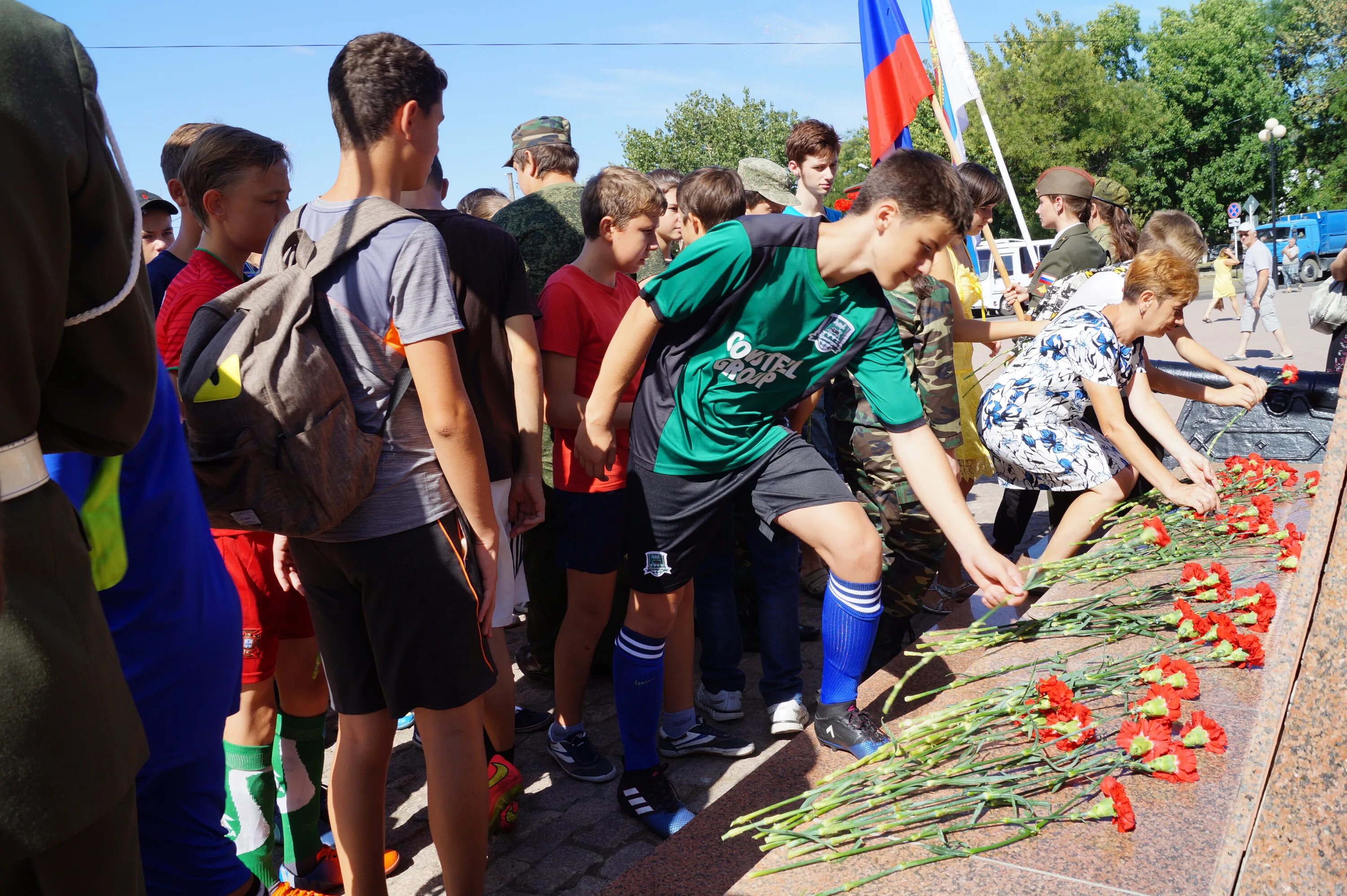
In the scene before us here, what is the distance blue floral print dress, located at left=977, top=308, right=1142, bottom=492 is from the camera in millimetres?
4273

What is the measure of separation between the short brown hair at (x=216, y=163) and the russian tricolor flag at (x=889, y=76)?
16.6 feet

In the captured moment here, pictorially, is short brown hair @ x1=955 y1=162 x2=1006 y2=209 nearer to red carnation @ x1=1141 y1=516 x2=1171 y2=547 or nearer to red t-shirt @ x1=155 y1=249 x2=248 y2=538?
red carnation @ x1=1141 y1=516 x2=1171 y2=547

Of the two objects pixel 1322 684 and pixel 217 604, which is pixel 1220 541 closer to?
pixel 1322 684

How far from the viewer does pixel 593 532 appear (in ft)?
12.0

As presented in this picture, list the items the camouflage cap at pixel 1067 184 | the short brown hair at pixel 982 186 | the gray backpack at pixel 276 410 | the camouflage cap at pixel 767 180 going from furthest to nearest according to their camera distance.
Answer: the camouflage cap at pixel 1067 184
the camouflage cap at pixel 767 180
the short brown hair at pixel 982 186
the gray backpack at pixel 276 410

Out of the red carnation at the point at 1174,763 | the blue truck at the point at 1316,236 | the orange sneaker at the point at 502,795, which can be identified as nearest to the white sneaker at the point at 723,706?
the orange sneaker at the point at 502,795

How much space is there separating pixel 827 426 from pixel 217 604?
3.93m

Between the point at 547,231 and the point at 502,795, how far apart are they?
2.36 m

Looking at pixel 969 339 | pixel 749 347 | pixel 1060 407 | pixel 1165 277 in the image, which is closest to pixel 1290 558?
pixel 1060 407

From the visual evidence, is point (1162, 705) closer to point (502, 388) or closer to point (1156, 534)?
point (1156, 534)

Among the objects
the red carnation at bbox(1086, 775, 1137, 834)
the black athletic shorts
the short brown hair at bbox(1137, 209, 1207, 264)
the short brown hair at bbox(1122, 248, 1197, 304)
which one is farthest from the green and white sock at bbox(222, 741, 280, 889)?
the short brown hair at bbox(1137, 209, 1207, 264)

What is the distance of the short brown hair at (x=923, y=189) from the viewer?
2.88m

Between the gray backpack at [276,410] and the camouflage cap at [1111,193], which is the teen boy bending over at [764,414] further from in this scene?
the camouflage cap at [1111,193]

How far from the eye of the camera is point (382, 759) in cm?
251
